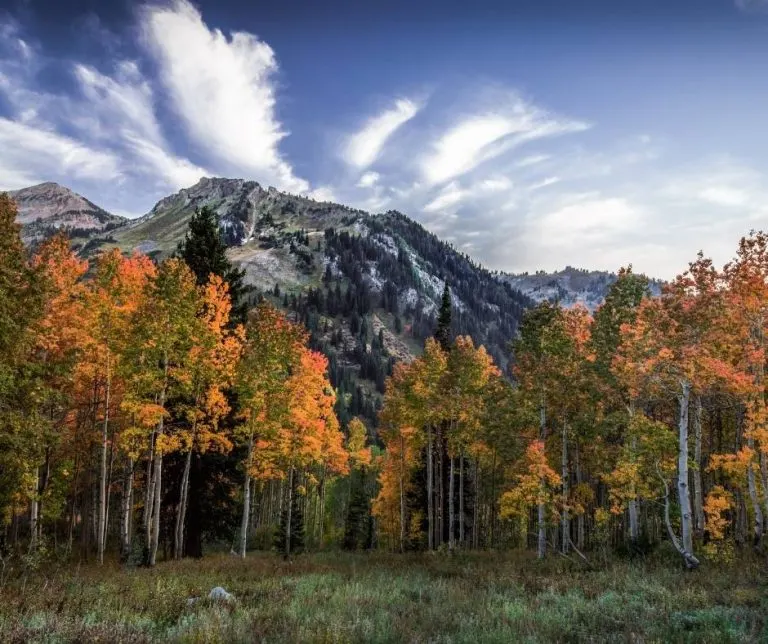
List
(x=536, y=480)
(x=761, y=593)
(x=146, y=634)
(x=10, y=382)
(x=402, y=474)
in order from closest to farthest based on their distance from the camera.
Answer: (x=146, y=634) → (x=761, y=593) → (x=10, y=382) → (x=536, y=480) → (x=402, y=474)

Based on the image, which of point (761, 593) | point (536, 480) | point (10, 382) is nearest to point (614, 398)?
point (536, 480)

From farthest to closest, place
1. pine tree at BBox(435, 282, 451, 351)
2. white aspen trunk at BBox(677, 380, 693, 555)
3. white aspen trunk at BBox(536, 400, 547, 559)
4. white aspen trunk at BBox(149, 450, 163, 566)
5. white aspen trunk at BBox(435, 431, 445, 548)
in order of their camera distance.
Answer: pine tree at BBox(435, 282, 451, 351), white aspen trunk at BBox(435, 431, 445, 548), white aspen trunk at BBox(536, 400, 547, 559), white aspen trunk at BBox(149, 450, 163, 566), white aspen trunk at BBox(677, 380, 693, 555)

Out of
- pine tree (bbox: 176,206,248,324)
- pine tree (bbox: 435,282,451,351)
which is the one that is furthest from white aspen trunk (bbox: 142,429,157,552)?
A: pine tree (bbox: 435,282,451,351)

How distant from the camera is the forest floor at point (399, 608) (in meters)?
8.15

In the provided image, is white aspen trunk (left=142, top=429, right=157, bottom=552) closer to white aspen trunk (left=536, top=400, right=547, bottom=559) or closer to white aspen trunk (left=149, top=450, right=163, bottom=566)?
white aspen trunk (left=149, top=450, right=163, bottom=566)

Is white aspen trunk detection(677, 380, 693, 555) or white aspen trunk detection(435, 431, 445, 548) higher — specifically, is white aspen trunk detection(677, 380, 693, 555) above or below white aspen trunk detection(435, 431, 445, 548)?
above

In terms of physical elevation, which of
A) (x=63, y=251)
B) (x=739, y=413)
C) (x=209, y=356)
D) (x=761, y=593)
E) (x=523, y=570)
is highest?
(x=63, y=251)

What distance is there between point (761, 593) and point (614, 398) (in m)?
13.0

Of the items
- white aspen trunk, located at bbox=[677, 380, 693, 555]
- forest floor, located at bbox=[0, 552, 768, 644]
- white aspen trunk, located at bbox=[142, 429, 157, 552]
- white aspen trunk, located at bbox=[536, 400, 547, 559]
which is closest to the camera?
forest floor, located at bbox=[0, 552, 768, 644]

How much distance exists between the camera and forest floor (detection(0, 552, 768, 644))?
815 cm

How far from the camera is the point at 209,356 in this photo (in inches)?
855

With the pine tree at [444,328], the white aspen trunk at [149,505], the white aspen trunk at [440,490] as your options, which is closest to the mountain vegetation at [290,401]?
the white aspen trunk at [149,505]

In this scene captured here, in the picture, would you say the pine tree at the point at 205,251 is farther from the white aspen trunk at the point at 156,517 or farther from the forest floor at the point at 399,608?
the forest floor at the point at 399,608

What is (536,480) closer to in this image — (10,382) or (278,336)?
(278,336)
